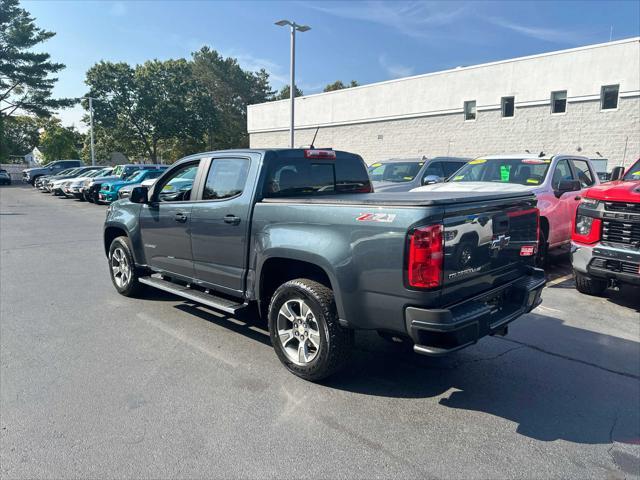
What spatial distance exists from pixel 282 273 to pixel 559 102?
78.0 feet

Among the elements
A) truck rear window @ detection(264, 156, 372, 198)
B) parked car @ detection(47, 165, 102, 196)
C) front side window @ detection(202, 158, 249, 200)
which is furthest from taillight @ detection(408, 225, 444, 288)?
parked car @ detection(47, 165, 102, 196)

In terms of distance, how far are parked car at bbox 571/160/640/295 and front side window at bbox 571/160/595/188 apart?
2548mm

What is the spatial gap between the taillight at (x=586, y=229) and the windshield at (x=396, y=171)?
5.25 metres

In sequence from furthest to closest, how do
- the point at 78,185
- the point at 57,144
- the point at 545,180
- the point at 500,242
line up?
the point at 57,144 < the point at 78,185 < the point at 545,180 < the point at 500,242

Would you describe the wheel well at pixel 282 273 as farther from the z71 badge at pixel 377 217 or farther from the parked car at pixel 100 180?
the parked car at pixel 100 180

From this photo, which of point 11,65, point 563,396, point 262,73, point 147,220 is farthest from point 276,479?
point 262,73

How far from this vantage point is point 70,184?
23.5 meters

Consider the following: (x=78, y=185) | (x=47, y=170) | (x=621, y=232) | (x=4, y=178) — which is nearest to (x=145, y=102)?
(x=47, y=170)

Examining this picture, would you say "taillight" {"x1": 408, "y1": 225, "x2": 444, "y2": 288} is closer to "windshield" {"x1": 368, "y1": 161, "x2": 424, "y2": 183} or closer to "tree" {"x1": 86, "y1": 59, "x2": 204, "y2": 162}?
"windshield" {"x1": 368, "y1": 161, "x2": 424, "y2": 183}

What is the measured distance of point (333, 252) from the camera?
3373 millimetres

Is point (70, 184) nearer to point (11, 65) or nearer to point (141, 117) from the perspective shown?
point (141, 117)

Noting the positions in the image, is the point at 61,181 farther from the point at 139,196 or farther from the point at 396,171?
the point at 139,196

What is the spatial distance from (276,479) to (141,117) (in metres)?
51.0

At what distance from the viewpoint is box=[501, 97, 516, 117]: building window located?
24859 millimetres
